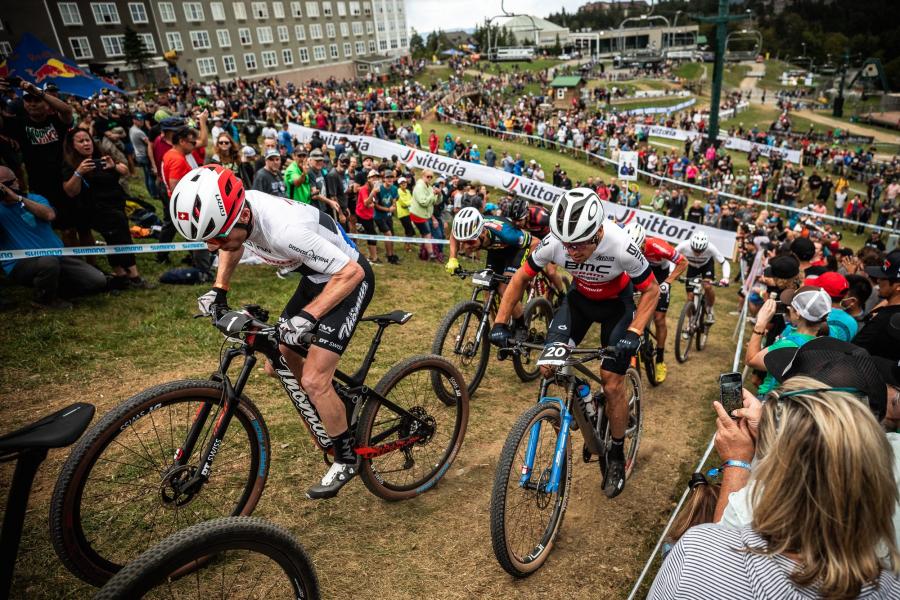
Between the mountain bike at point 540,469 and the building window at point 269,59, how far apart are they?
7616 cm

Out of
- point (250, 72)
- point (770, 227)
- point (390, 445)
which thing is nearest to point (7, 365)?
point (390, 445)

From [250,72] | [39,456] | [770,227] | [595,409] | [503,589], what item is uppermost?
[250,72]

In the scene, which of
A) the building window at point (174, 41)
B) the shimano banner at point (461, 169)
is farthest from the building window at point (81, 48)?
the shimano banner at point (461, 169)

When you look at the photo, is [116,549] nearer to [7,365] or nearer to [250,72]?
[7,365]

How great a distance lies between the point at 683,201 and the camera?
2275 cm

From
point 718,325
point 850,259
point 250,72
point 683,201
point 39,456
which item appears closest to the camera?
point 39,456

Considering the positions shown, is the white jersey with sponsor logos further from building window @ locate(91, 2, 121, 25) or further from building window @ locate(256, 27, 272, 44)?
building window @ locate(256, 27, 272, 44)

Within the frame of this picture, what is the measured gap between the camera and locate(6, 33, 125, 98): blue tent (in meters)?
14.1

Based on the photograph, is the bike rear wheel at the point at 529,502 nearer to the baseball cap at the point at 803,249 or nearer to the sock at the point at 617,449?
the sock at the point at 617,449

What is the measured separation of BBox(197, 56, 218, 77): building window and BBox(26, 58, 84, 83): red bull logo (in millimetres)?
53395

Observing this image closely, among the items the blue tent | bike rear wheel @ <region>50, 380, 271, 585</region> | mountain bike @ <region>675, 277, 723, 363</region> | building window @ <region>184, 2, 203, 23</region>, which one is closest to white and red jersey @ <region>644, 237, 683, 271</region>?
mountain bike @ <region>675, 277, 723, 363</region>

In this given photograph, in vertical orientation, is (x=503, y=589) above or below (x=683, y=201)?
above

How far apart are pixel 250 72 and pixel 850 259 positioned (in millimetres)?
73576

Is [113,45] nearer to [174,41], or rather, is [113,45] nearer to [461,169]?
[174,41]
